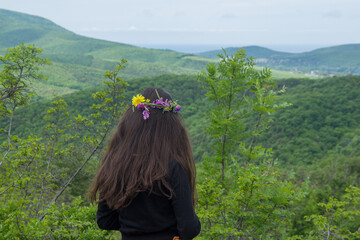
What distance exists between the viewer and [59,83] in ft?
425

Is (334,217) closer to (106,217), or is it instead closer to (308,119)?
(106,217)

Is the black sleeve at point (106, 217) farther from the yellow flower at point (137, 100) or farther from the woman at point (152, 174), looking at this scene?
the yellow flower at point (137, 100)

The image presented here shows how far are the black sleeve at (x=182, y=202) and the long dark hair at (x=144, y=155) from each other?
0.04m

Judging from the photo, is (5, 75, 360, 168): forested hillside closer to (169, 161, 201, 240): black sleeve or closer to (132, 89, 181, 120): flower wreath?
(132, 89, 181, 120): flower wreath

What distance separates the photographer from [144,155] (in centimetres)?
184

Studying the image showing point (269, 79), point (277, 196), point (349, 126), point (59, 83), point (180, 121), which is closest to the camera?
point (180, 121)

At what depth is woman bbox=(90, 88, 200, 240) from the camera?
5.84 feet

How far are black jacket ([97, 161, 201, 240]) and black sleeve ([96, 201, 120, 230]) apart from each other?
179mm

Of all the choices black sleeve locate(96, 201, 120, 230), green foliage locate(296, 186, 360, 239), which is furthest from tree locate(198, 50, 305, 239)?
black sleeve locate(96, 201, 120, 230)

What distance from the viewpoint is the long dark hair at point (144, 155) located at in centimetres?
178

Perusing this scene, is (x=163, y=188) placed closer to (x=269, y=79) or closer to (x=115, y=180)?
(x=115, y=180)

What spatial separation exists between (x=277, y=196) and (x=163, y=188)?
7.42 feet

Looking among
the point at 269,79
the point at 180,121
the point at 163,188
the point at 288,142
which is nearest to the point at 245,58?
the point at 269,79

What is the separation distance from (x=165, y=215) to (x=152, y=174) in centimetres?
29
